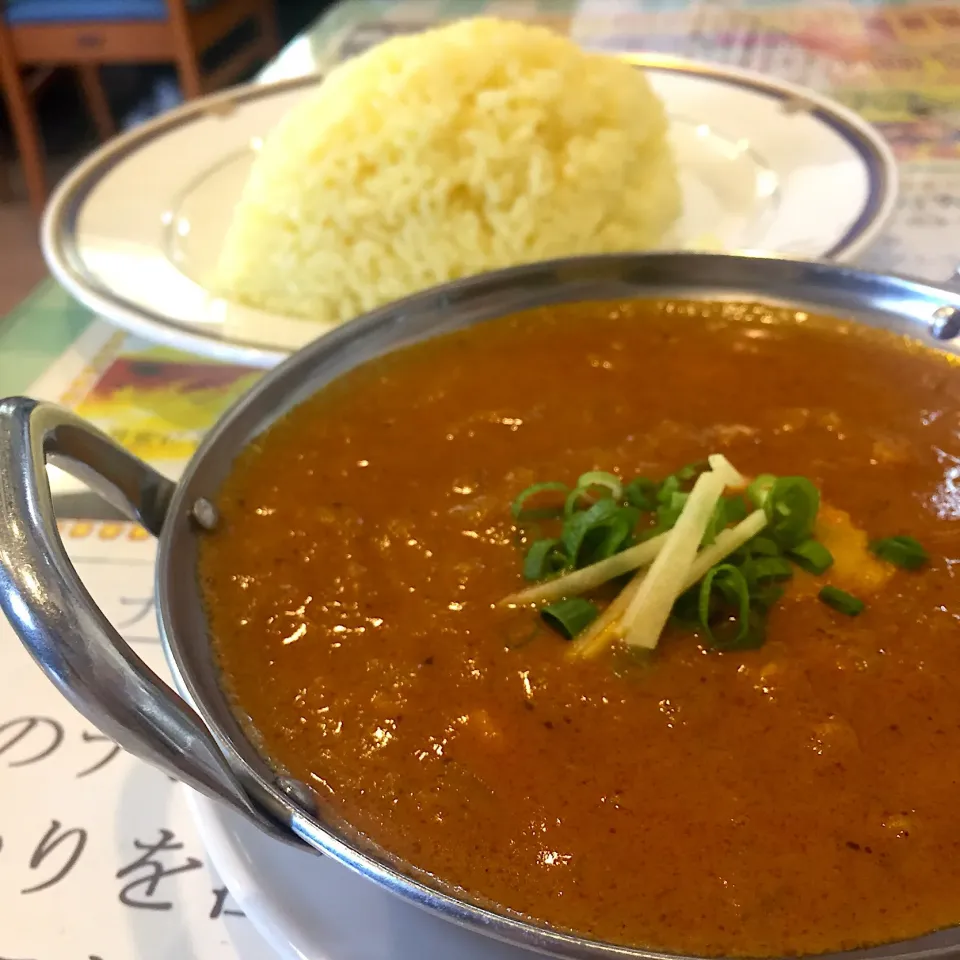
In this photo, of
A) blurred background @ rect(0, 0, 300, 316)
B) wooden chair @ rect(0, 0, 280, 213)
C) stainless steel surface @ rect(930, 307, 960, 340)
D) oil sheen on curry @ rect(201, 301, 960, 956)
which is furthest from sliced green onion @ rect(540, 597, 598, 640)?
wooden chair @ rect(0, 0, 280, 213)

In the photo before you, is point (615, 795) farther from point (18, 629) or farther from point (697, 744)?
point (18, 629)

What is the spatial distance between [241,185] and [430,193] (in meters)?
0.63

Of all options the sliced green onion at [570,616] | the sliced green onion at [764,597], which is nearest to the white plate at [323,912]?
the sliced green onion at [570,616]

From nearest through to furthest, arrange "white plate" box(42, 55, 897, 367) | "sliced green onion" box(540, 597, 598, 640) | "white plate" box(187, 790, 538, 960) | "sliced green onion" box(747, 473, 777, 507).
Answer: "white plate" box(187, 790, 538, 960) → "sliced green onion" box(540, 597, 598, 640) → "sliced green onion" box(747, 473, 777, 507) → "white plate" box(42, 55, 897, 367)

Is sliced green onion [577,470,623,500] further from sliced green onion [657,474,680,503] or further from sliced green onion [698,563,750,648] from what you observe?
sliced green onion [698,563,750,648]

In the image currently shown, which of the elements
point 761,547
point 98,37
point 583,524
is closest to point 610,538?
point 583,524

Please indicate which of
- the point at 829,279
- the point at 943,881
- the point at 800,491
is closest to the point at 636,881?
the point at 943,881

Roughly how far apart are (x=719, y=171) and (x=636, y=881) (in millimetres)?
1737

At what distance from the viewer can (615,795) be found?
78 centimetres

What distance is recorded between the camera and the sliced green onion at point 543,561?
3.15ft

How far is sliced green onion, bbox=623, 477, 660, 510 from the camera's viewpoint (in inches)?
40.5

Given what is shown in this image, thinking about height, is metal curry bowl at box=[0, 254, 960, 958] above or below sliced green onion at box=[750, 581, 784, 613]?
above

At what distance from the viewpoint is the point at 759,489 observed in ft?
3.30

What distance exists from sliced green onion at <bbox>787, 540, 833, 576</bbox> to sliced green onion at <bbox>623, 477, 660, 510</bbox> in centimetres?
15
